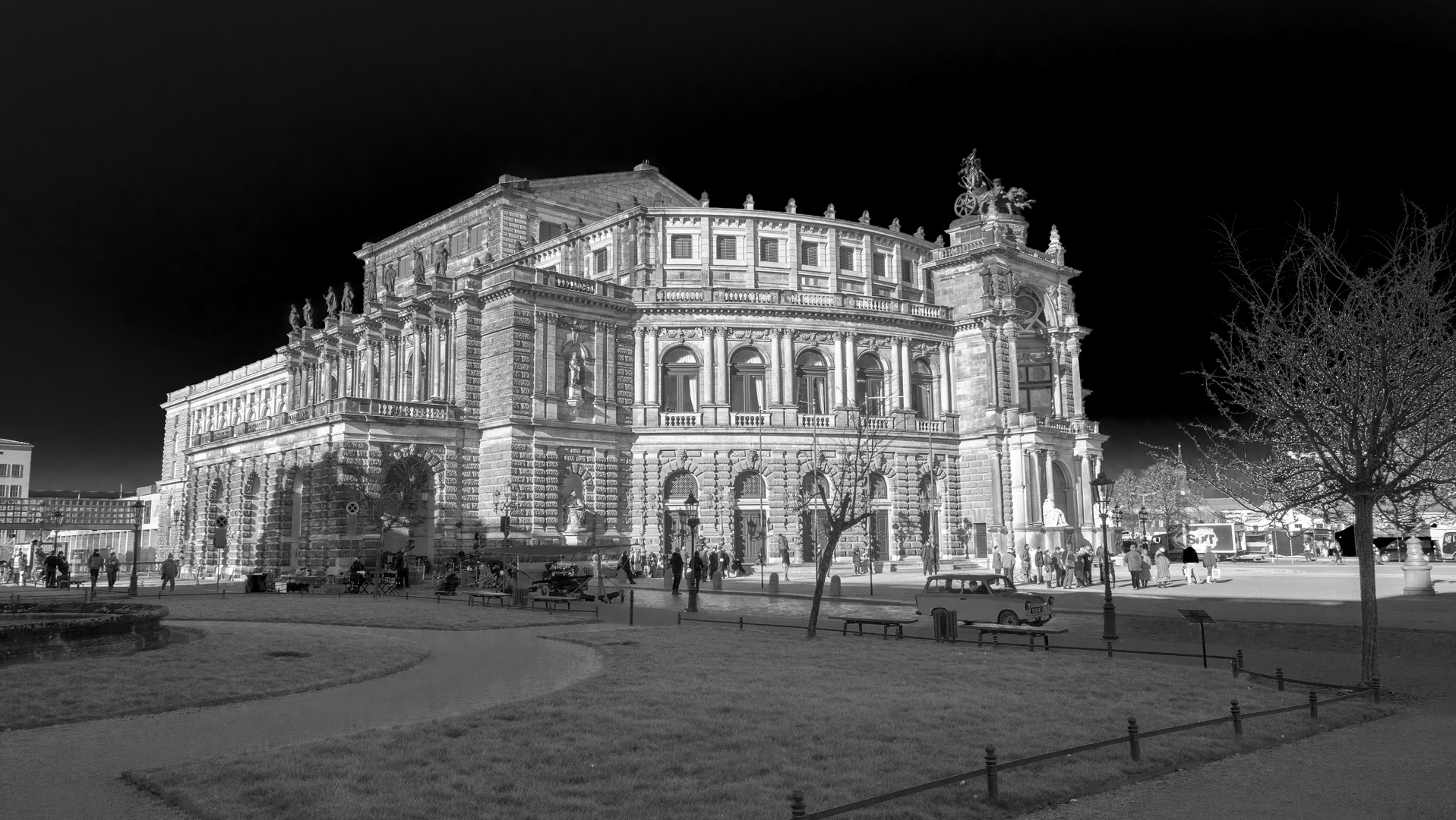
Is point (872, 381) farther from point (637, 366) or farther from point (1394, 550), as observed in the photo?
point (1394, 550)

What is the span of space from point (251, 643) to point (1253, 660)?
20115 millimetres

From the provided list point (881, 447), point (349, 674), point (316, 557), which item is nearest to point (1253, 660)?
point (349, 674)

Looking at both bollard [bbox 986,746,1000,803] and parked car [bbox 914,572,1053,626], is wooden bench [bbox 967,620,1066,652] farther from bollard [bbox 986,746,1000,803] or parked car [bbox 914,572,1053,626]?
bollard [bbox 986,746,1000,803]

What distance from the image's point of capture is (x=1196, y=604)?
98.1 feet

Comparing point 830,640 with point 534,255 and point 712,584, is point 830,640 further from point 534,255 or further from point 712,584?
point 534,255

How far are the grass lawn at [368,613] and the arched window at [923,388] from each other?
33.7 meters

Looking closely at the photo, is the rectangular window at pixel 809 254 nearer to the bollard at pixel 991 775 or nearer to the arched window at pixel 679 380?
the arched window at pixel 679 380

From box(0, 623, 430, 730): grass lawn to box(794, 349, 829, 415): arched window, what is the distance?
38.7 metres

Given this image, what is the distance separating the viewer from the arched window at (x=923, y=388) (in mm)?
61344

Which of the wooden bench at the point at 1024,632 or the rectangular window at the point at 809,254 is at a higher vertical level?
the rectangular window at the point at 809,254

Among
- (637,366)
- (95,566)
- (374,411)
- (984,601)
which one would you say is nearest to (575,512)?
(637,366)

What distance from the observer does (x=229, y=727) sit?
12398 mm

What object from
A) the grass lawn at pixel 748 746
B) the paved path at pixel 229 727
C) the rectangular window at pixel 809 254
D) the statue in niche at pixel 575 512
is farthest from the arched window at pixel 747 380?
the grass lawn at pixel 748 746

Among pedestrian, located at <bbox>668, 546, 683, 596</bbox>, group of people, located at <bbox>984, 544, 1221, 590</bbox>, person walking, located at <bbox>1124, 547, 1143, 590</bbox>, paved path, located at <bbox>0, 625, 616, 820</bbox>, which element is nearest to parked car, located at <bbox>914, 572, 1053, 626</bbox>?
paved path, located at <bbox>0, 625, 616, 820</bbox>
